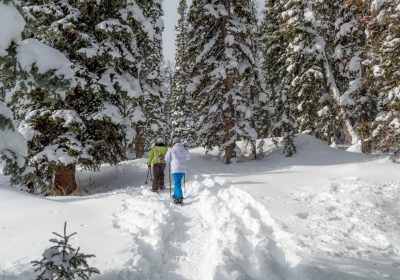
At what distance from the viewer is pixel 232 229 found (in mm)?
7781

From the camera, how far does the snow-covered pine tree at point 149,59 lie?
14734 mm

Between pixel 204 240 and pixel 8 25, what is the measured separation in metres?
5.18

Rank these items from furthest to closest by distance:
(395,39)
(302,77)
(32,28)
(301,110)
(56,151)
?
(301,110) < (302,77) < (395,39) < (56,151) < (32,28)

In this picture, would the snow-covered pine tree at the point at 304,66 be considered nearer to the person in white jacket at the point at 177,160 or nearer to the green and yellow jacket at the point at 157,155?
the green and yellow jacket at the point at 157,155

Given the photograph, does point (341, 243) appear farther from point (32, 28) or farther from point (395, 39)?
point (395, 39)

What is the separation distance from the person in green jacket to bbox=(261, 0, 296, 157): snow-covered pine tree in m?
7.86

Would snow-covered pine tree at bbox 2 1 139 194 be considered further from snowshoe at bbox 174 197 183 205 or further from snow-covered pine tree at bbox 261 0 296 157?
snow-covered pine tree at bbox 261 0 296 157

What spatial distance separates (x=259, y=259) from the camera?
6.25m

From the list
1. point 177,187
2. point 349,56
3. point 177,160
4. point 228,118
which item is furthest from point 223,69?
point 349,56

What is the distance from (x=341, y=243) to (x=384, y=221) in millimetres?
1971

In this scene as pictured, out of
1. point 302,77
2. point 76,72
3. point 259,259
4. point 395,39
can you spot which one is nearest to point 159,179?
point 76,72

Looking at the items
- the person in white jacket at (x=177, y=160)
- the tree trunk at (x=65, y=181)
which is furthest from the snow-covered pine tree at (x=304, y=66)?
the tree trunk at (x=65, y=181)

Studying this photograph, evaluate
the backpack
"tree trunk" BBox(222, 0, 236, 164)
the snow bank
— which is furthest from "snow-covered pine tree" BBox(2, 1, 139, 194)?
the snow bank

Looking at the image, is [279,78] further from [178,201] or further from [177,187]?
[178,201]
